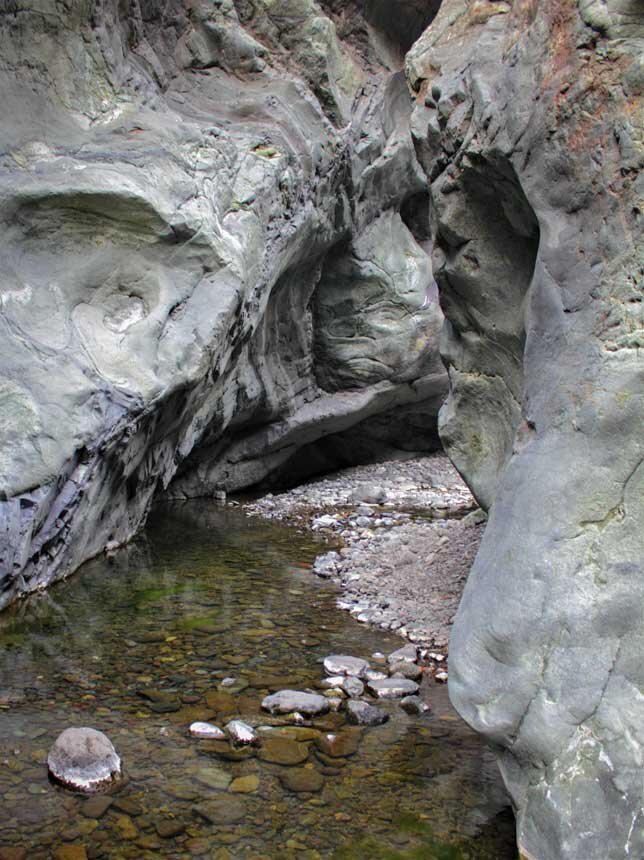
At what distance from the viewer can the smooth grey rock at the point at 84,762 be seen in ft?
9.41

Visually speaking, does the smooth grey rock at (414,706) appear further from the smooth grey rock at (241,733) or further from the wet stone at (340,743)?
the smooth grey rock at (241,733)

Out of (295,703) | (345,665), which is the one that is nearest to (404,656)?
(345,665)

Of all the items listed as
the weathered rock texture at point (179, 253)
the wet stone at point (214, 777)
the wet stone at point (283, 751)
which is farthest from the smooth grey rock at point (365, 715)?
the weathered rock texture at point (179, 253)

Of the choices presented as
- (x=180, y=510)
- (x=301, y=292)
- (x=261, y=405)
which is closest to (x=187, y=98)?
(x=301, y=292)

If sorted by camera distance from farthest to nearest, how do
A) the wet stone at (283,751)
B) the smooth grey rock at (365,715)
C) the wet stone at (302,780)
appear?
the smooth grey rock at (365,715) < the wet stone at (283,751) < the wet stone at (302,780)

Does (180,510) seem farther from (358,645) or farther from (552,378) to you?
(552,378)

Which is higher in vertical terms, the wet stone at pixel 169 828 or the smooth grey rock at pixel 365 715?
the smooth grey rock at pixel 365 715

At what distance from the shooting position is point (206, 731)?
11.1ft

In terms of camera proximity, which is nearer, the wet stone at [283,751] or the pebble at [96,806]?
the pebble at [96,806]

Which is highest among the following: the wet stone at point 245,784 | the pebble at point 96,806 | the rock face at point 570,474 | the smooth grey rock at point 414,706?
the rock face at point 570,474

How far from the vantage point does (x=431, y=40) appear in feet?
18.5

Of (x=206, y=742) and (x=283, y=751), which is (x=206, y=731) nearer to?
(x=206, y=742)

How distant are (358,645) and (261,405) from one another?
6.07 m

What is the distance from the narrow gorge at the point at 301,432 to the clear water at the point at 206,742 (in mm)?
18
